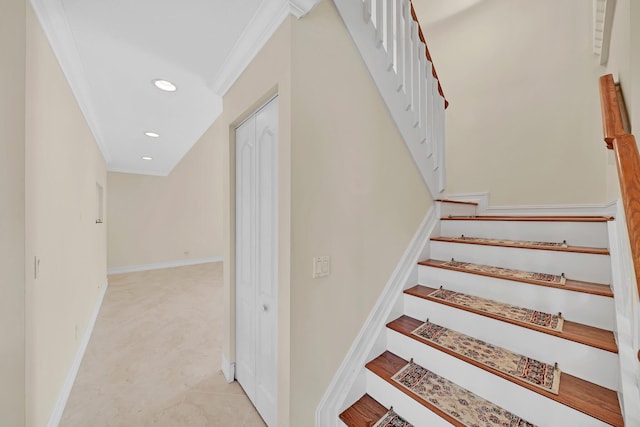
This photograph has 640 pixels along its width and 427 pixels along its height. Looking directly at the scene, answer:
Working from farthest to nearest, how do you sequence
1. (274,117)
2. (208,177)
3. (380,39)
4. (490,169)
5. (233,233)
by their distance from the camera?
1. (208,177)
2. (490,169)
3. (233,233)
4. (380,39)
5. (274,117)

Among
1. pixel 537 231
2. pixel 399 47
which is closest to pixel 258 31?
pixel 399 47

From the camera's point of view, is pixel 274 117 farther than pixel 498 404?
Yes

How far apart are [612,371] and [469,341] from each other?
1.68ft

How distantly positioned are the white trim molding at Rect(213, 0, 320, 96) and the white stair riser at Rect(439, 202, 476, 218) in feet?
5.85

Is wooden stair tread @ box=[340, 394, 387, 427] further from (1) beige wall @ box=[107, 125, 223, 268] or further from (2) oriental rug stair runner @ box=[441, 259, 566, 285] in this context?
(1) beige wall @ box=[107, 125, 223, 268]

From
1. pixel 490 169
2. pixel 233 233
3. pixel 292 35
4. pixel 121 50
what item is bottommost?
pixel 233 233

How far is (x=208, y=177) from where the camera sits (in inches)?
268

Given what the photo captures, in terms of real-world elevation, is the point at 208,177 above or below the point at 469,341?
above

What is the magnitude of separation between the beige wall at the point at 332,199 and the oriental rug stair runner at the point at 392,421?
319mm

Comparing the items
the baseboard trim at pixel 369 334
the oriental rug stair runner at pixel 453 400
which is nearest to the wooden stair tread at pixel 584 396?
the oriental rug stair runner at pixel 453 400

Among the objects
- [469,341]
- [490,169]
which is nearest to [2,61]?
[469,341]

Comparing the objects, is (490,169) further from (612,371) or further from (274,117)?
(274,117)

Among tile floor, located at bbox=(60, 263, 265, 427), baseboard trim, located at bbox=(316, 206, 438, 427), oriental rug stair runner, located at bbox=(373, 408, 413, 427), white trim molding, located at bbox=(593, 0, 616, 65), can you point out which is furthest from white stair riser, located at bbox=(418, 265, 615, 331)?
white trim molding, located at bbox=(593, 0, 616, 65)

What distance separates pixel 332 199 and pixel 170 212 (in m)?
6.19
